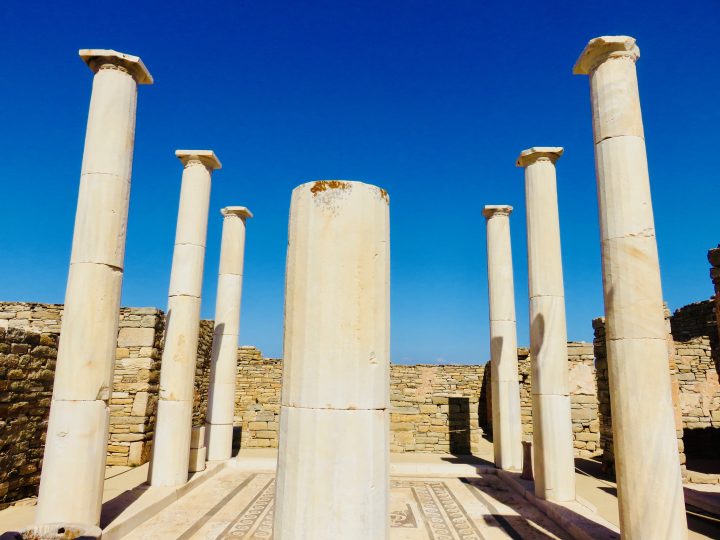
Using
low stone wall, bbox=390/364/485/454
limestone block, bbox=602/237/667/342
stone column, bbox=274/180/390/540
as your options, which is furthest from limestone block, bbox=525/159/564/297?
low stone wall, bbox=390/364/485/454

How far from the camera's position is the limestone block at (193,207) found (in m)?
9.27

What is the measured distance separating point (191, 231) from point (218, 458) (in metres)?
5.32

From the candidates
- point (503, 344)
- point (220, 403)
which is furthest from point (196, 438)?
point (503, 344)

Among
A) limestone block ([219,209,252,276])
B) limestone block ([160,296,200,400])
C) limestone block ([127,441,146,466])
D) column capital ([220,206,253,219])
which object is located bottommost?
limestone block ([127,441,146,466])

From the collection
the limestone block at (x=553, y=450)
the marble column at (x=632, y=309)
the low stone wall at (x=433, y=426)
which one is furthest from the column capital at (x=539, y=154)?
the low stone wall at (x=433, y=426)

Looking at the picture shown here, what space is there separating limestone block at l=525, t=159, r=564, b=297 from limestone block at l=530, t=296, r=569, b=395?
0.24 metres

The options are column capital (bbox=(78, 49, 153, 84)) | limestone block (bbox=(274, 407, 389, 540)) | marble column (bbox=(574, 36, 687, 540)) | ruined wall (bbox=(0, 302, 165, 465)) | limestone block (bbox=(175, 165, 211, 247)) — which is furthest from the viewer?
ruined wall (bbox=(0, 302, 165, 465))

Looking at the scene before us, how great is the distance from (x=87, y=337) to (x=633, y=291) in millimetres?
6418

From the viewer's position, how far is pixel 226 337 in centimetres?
1144

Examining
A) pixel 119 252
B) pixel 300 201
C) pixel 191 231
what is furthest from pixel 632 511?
pixel 191 231

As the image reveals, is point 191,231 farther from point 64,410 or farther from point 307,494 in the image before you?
point 307,494

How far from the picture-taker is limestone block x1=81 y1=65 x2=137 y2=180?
6.17m

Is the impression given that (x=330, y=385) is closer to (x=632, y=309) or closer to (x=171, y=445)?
(x=632, y=309)

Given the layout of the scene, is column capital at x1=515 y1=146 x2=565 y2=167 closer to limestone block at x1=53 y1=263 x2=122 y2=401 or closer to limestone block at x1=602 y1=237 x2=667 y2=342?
limestone block at x1=602 y1=237 x2=667 y2=342
